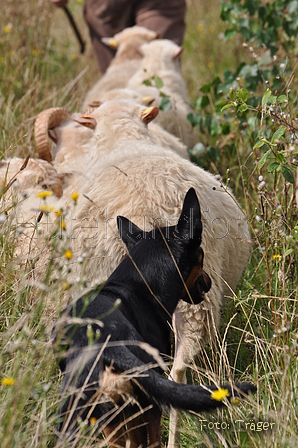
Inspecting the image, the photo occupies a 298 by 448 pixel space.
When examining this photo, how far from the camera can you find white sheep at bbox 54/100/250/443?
2.80 m

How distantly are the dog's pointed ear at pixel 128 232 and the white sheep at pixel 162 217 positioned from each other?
193mm

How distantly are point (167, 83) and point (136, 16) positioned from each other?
143 centimetres

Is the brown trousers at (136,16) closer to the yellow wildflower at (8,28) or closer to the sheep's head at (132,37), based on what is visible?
the sheep's head at (132,37)

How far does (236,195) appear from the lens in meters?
4.49

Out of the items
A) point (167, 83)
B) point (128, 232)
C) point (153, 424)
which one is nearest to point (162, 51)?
point (167, 83)

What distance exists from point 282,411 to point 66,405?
32.7 inches

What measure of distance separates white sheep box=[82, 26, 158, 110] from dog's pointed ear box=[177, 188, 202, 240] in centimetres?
377

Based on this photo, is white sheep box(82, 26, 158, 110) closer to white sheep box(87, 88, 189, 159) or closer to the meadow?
the meadow

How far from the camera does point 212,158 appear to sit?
5.03m

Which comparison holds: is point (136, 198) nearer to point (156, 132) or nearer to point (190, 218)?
point (190, 218)

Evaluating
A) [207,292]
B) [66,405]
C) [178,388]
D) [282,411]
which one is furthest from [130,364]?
[207,292]

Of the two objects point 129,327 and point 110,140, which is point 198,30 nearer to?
point 110,140

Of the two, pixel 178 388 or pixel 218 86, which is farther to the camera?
pixel 218 86

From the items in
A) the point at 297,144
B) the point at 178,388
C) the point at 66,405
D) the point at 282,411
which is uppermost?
the point at 297,144
